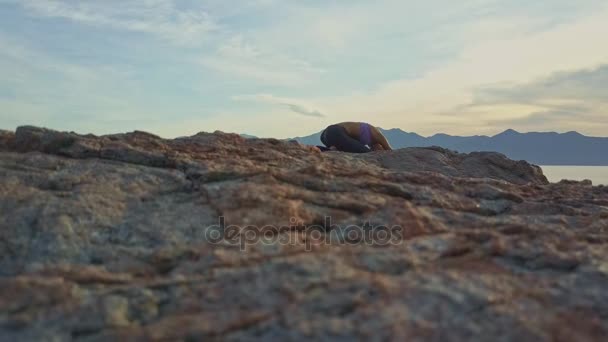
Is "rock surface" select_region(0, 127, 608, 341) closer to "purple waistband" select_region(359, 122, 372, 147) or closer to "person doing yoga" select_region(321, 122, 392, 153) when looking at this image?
"person doing yoga" select_region(321, 122, 392, 153)

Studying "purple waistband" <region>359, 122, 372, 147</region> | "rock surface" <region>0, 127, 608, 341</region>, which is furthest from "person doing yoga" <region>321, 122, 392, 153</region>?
"rock surface" <region>0, 127, 608, 341</region>

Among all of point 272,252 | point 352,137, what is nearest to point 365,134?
point 352,137

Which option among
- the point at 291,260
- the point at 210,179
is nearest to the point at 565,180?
the point at 210,179

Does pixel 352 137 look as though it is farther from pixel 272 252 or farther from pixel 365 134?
pixel 272 252

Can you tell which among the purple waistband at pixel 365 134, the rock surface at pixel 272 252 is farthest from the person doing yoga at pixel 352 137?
the rock surface at pixel 272 252

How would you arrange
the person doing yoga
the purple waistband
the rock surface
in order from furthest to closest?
the purple waistband → the person doing yoga → the rock surface

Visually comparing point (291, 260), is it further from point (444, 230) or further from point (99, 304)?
point (444, 230)

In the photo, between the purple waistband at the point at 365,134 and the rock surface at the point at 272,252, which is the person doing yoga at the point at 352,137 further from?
the rock surface at the point at 272,252
